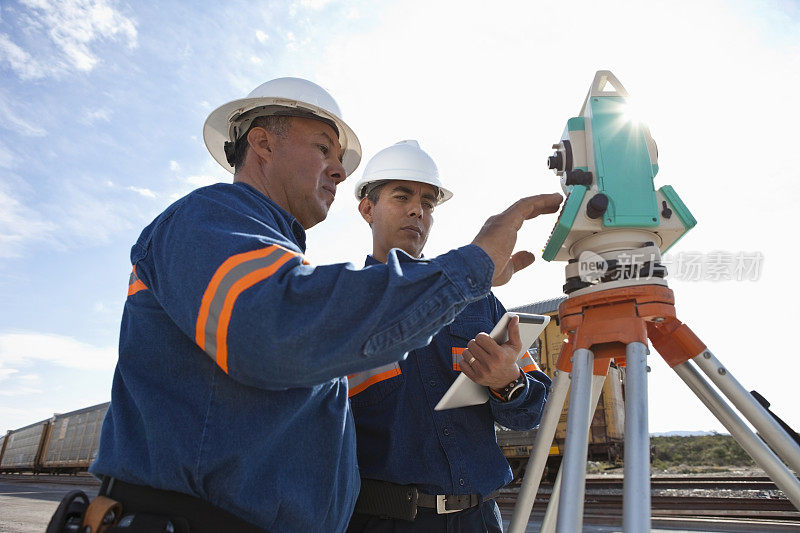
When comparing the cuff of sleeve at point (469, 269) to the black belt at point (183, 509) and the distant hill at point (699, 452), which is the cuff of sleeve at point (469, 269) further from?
the distant hill at point (699, 452)

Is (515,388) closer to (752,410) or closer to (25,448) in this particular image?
(752,410)

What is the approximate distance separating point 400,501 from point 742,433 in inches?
45.5

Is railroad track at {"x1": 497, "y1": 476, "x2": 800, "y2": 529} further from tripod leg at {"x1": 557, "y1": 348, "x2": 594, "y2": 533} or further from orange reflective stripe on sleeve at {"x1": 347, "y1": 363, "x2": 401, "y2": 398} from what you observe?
tripod leg at {"x1": 557, "y1": 348, "x2": 594, "y2": 533}

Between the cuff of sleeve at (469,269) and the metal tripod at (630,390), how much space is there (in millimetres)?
585

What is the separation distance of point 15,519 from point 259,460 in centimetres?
978

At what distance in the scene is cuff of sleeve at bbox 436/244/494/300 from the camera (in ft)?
3.55

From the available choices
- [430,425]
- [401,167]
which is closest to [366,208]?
[401,167]

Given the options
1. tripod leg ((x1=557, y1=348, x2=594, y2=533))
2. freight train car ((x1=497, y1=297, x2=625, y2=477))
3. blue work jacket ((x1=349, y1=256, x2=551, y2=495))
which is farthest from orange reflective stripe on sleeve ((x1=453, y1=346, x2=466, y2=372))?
freight train car ((x1=497, y1=297, x2=625, y2=477))

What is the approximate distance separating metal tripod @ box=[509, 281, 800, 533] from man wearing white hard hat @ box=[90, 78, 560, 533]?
505 millimetres

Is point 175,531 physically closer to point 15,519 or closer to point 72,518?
point 72,518

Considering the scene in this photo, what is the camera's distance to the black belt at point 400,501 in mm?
1804

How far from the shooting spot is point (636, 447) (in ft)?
4.33

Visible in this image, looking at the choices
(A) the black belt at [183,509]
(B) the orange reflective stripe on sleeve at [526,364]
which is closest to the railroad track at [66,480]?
(B) the orange reflective stripe on sleeve at [526,364]

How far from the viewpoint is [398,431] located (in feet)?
6.40
